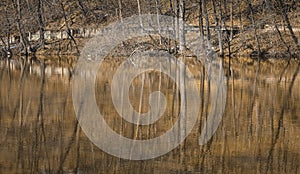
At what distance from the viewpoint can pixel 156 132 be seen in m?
15.2

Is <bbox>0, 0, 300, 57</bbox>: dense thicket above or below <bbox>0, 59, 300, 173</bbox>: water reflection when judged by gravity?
above

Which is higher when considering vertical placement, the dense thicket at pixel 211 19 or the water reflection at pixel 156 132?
the dense thicket at pixel 211 19

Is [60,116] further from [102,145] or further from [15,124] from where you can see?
[102,145]

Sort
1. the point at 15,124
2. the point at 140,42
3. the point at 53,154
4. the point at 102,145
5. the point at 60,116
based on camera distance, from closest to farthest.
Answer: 1. the point at 53,154
2. the point at 102,145
3. the point at 15,124
4. the point at 60,116
5. the point at 140,42

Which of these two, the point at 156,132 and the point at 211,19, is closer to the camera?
the point at 156,132

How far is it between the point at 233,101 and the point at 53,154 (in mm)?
9206

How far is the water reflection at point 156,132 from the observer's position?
11.7 metres

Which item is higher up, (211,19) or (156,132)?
(211,19)

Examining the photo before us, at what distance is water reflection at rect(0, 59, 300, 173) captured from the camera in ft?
38.3

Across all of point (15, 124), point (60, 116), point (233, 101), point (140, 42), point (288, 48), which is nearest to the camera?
point (15, 124)

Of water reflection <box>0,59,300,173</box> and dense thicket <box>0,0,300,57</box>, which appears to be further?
dense thicket <box>0,0,300,57</box>

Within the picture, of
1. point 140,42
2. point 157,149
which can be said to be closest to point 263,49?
point 140,42

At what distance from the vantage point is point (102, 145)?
13570 millimetres

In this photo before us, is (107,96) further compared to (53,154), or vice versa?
(107,96)
